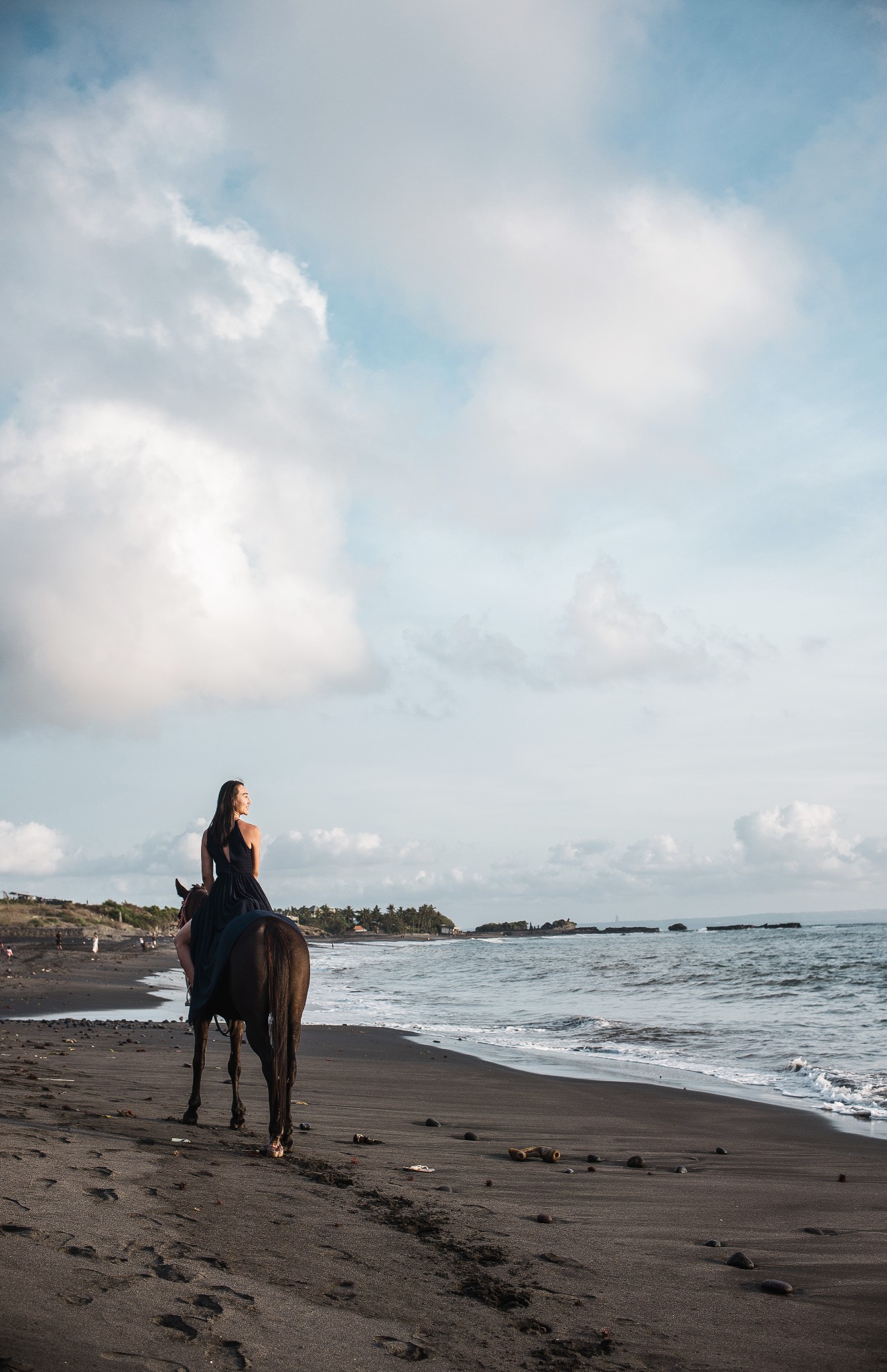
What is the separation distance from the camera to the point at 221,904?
7230 millimetres

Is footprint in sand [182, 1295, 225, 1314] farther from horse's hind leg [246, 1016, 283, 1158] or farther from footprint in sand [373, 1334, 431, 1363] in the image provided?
horse's hind leg [246, 1016, 283, 1158]

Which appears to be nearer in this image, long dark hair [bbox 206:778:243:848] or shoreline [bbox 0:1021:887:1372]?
shoreline [bbox 0:1021:887:1372]

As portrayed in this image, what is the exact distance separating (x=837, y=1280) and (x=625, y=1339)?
5.50ft

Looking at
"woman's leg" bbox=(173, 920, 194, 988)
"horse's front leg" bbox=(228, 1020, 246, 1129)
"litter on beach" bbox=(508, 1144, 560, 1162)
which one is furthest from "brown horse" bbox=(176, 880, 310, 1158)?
"litter on beach" bbox=(508, 1144, 560, 1162)

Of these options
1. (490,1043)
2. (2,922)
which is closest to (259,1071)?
(490,1043)

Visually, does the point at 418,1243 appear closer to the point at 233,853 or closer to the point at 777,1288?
the point at 777,1288

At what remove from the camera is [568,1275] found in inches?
169

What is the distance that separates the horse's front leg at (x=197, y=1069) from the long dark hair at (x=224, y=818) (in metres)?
1.40

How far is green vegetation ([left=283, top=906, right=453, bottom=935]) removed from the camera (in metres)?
176

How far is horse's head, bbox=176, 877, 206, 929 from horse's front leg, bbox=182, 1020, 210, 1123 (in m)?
1.05

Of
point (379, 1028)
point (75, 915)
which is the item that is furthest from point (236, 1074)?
point (75, 915)

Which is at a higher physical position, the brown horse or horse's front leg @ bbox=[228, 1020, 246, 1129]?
the brown horse

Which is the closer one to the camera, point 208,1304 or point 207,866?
point 208,1304

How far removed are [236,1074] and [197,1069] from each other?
0.32 m
